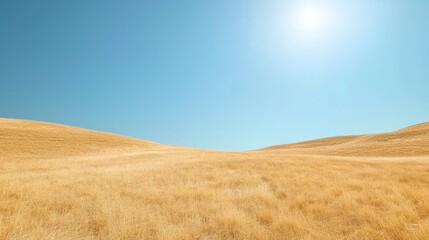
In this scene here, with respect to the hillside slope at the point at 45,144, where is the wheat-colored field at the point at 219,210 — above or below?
below

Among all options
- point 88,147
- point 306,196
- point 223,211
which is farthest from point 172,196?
point 88,147

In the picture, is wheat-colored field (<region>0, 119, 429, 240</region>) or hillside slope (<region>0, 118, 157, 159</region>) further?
hillside slope (<region>0, 118, 157, 159</region>)

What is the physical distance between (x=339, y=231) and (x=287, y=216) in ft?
4.42

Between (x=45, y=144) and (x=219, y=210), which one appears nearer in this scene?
(x=219, y=210)

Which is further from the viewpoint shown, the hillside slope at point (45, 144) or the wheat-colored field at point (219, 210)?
the hillside slope at point (45, 144)

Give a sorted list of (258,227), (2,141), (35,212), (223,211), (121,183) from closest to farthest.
→ 1. (258,227)
2. (35,212)
3. (223,211)
4. (121,183)
5. (2,141)

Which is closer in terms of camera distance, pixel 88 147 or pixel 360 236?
pixel 360 236

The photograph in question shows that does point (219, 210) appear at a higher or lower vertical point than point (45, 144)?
lower

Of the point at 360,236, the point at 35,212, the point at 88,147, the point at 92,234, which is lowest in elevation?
the point at 360,236

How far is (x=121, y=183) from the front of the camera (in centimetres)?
1210

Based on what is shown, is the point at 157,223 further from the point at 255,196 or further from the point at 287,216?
the point at 255,196

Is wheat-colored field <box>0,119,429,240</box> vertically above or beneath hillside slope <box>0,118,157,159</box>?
beneath

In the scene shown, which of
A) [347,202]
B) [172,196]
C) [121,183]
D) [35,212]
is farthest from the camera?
[121,183]

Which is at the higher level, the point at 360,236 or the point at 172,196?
the point at 172,196
